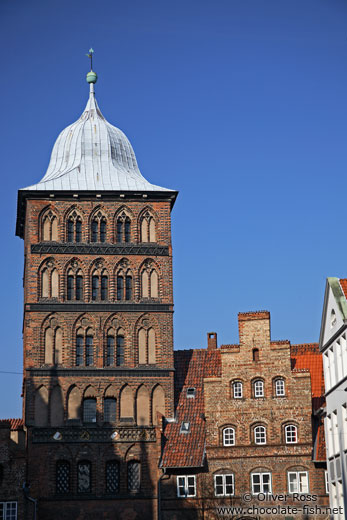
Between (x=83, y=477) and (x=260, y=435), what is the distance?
9.61 metres

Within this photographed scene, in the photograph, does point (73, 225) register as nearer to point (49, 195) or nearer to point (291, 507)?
point (49, 195)

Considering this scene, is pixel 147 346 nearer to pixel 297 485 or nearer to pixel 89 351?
pixel 89 351

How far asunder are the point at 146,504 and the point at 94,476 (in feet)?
10.2

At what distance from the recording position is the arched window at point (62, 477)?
59281 mm

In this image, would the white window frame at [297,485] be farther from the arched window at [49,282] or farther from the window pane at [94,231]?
the window pane at [94,231]

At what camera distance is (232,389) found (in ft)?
198

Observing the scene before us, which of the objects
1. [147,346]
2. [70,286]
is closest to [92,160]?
[70,286]

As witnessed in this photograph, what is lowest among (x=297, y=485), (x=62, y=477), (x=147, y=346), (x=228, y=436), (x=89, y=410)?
(x=297, y=485)

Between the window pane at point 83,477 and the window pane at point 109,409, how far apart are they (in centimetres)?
262

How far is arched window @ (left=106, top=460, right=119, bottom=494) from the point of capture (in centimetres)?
5978

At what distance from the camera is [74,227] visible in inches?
2486

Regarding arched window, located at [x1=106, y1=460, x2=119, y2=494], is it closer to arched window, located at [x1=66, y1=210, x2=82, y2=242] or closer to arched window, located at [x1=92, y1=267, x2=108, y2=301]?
arched window, located at [x1=92, y1=267, x2=108, y2=301]

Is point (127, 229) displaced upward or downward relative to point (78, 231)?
upward

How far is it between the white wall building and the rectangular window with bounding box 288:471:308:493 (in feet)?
6.62
